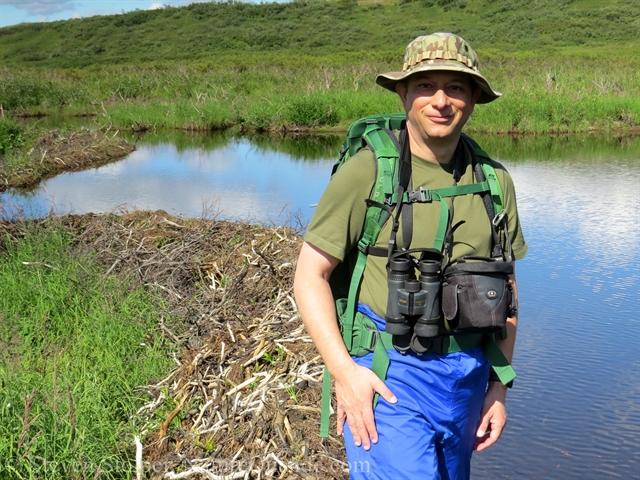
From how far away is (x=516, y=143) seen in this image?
1791 centimetres

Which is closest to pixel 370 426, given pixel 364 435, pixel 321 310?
pixel 364 435

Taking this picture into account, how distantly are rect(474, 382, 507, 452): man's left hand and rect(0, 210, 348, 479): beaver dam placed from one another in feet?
3.60

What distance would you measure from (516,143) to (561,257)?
10519mm

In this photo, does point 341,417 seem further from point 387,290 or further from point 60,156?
point 60,156

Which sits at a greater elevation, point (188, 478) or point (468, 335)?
point (468, 335)

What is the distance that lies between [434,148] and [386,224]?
302mm

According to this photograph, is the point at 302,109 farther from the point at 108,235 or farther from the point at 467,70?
the point at 467,70

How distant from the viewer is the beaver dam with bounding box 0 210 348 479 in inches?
149

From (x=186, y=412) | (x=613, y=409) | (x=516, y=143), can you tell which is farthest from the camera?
(x=516, y=143)

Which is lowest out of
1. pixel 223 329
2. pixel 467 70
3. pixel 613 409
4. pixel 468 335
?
pixel 613 409

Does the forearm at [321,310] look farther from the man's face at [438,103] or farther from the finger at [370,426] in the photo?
the man's face at [438,103]

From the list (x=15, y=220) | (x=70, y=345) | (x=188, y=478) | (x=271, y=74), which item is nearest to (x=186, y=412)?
(x=188, y=478)

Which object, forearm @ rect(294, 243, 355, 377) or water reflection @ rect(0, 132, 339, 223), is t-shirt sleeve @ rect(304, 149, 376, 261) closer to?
forearm @ rect(294, 243, 355, 377)

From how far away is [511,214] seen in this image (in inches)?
104
